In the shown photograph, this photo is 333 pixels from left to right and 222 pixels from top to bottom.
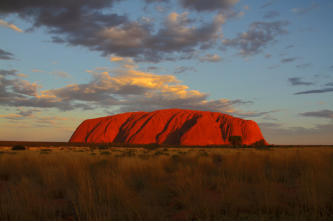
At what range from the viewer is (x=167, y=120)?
96.2 meters

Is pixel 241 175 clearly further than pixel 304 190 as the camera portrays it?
Yes

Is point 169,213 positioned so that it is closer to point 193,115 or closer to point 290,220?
point 290,220

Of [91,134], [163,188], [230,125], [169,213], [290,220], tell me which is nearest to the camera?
[290,220]

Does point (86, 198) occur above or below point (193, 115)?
below

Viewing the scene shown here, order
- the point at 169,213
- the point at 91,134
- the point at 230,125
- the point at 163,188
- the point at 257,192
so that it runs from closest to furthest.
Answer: the point at 169,213
the point at 257,192
the point at 163,188
the point at 230,125
the point at 91,134

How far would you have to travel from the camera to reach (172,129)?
298ft

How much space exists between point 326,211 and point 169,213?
310 cm

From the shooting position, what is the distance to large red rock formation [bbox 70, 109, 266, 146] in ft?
281

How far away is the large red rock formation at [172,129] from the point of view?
8562 cm

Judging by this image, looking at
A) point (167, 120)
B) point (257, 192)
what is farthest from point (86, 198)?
point (167, 120)

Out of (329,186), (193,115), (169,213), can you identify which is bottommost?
(169,213)

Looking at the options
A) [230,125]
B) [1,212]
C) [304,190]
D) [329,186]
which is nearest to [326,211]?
[304,190]

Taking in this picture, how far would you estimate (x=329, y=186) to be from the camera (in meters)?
5.84

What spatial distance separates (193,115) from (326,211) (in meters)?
91.8
